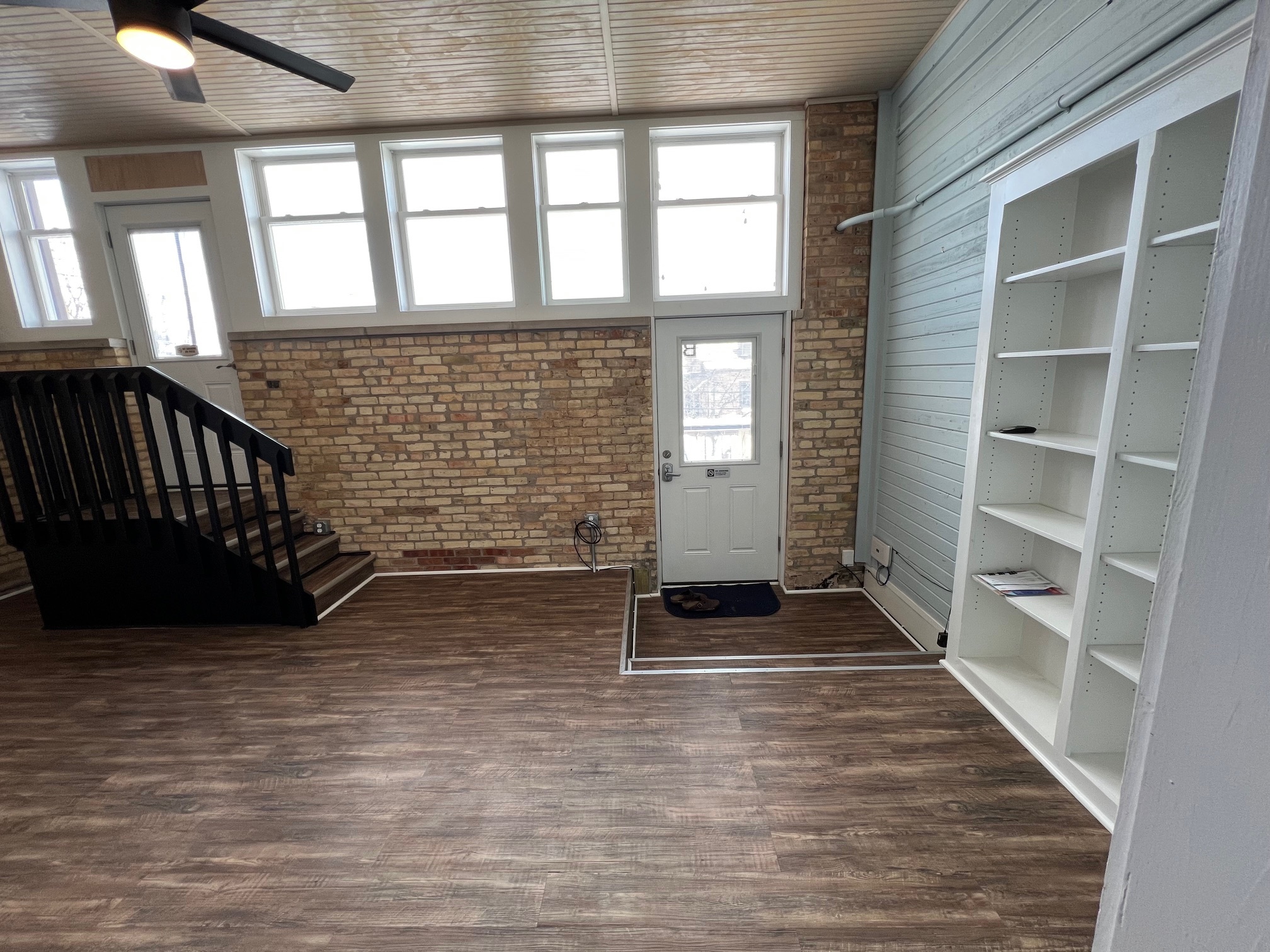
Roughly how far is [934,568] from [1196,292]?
1993mm

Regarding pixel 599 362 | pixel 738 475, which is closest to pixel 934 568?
pixel 738 475

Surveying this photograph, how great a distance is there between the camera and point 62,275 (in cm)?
411

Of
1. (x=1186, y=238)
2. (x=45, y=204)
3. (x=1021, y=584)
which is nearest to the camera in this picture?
(x=1186, y=238)

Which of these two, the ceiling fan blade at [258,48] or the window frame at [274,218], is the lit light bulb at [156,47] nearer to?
the ceiling fan blade at [258,48]

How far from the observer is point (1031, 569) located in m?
2.43

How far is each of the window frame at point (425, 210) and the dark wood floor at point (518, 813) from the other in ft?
9.13

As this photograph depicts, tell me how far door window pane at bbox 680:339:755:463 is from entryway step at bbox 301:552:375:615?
2.70 metres

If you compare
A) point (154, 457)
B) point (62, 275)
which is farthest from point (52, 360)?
point (154, 457)

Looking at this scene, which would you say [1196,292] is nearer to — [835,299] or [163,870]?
[835,299]

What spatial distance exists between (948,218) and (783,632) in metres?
2.76

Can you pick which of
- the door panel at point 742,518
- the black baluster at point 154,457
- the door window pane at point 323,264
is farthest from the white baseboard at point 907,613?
the black baluster at point 154,457

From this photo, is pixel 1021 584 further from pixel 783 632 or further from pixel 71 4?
pixel 71 4

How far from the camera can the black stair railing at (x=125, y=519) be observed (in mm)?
3002

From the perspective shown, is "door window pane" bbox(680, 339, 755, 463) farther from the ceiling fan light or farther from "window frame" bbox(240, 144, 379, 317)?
the ceiling fan light
